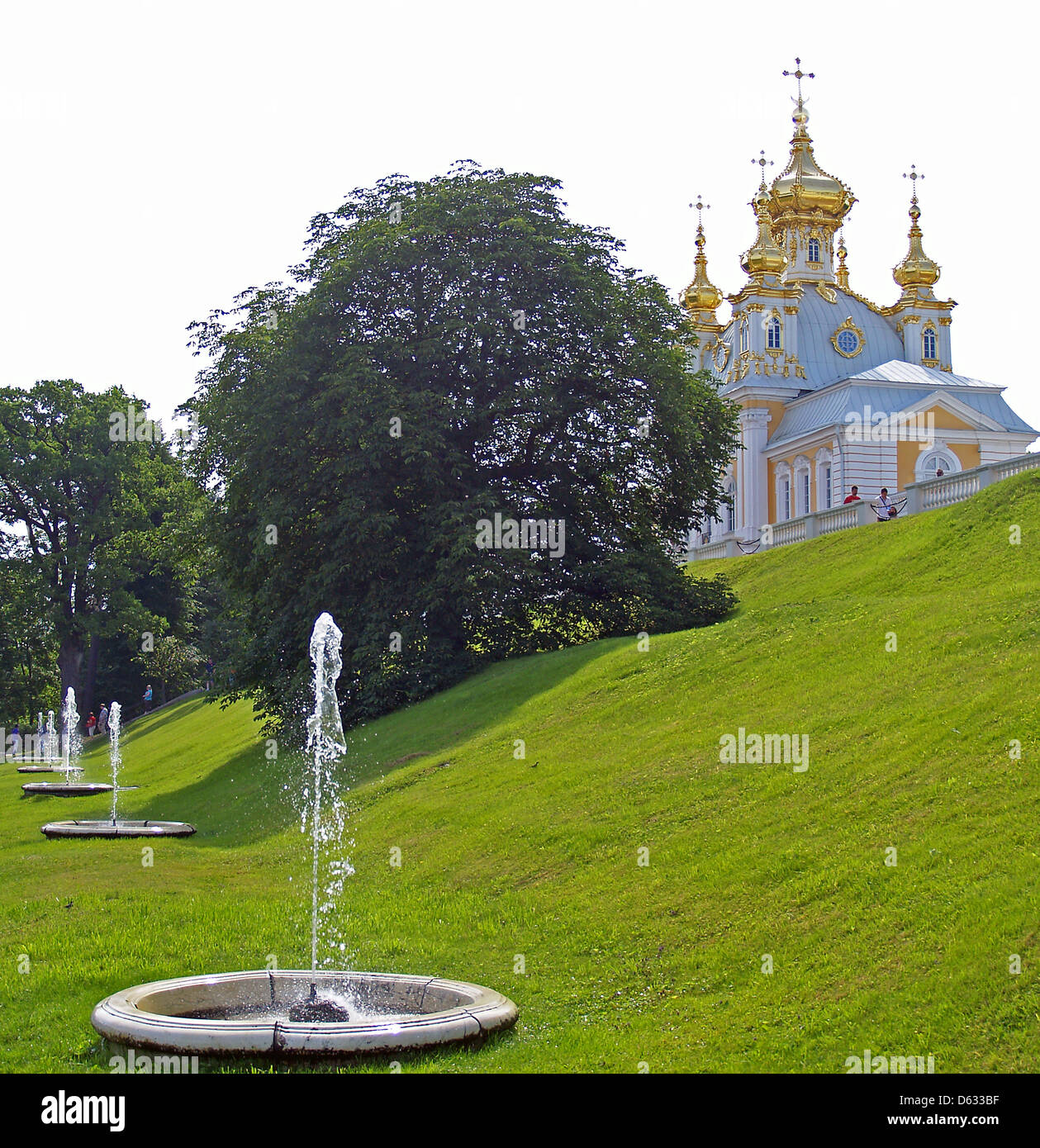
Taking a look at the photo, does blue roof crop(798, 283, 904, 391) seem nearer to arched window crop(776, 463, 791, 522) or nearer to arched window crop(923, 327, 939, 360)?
arched window crop(923, 327, 939, 360)

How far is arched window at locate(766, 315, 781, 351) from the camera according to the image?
6969 cm

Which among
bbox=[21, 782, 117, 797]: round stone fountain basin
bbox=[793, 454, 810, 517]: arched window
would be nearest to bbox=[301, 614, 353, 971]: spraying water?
bbox=[21, 782, 117, 797]: round stone fountain basin

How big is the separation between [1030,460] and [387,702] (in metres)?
15.7

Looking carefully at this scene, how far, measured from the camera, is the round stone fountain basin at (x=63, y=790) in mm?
30312

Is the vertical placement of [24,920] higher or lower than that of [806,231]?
lower

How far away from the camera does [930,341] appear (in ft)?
240

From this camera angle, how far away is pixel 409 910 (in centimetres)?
1434

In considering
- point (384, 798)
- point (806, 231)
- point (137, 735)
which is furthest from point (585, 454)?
point (806, 231)

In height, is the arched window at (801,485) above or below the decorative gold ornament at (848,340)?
below

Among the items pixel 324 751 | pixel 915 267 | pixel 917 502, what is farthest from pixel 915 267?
pixel 324 751

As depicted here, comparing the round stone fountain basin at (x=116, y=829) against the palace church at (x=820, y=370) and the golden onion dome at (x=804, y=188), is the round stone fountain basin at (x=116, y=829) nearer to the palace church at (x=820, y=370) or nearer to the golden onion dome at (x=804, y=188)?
the palace church at (x=820, y=370)

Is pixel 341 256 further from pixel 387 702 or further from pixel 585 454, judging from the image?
pixel 387 702

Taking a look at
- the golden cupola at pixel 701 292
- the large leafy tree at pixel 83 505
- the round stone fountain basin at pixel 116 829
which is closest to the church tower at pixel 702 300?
the golden cupola at pixel 701 292

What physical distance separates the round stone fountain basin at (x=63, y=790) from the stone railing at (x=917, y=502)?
20.3m
